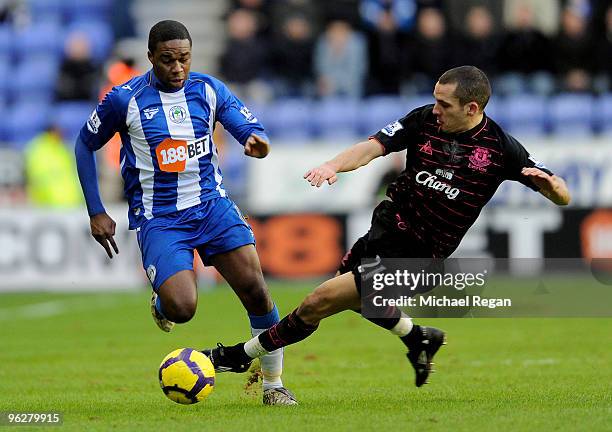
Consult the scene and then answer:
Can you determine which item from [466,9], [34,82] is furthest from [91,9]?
[466,9]

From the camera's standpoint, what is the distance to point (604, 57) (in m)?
19.7

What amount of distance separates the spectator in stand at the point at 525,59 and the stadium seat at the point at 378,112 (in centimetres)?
169

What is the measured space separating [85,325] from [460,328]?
14.2ft

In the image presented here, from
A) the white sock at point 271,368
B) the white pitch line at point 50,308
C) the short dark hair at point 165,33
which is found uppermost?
the short dark hair at point 165,33

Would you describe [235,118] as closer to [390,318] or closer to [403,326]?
[390,318]

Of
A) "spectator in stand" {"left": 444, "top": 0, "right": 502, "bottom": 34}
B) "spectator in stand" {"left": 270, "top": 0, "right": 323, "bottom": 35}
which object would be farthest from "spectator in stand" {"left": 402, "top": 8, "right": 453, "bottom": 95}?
"spectator in stand" {"left": 270, "top": 0, "right": 323, "bottom": 35}

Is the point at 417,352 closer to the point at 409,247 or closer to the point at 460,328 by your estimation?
the point at 409,247

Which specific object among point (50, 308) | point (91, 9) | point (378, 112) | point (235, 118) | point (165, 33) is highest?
point (91, 9)

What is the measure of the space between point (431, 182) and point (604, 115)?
482 inches

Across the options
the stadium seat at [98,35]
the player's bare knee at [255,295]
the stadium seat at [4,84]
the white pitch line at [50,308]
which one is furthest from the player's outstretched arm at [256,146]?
the stadium seat at [4,84]

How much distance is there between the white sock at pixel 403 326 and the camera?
8250 mm

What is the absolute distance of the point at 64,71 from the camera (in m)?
21.9

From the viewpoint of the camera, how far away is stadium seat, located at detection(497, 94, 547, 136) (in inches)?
765

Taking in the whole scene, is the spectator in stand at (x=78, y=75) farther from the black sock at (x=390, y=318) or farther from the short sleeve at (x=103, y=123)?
the black sock at (x=390, y=318)
